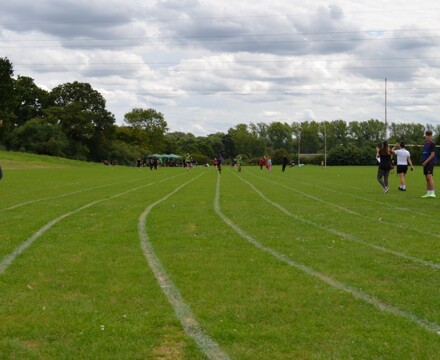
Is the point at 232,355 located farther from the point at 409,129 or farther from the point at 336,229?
the point at 409,129

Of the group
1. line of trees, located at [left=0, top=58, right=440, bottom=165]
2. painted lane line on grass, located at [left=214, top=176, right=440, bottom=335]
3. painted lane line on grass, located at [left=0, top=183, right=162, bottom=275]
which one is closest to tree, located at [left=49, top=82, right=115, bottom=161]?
line of trees, located at [left=0, top=58, right=440, bottom=165]

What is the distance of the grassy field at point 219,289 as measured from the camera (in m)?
4.49

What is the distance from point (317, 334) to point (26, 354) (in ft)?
7.41

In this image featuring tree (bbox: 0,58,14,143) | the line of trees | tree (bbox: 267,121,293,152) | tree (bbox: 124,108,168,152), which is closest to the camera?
tree (bbox: 0,58,14,143)

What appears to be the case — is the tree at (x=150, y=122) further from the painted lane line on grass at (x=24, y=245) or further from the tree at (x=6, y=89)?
the painted lane line on grass at (x=24, y=245)

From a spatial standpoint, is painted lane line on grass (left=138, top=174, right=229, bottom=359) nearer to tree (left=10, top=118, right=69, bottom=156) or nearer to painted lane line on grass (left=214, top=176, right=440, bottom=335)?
painted lane line on grass (left=214, top=176, right=440, bottom=335)

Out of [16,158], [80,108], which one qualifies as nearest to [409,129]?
[80,108]

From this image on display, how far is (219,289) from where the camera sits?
612cm

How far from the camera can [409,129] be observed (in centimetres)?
17538

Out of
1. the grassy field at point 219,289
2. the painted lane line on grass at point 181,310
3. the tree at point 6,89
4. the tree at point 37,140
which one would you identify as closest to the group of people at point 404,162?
the grassy field at point 219,289

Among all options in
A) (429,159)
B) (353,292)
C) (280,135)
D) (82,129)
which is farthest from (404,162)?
(280,135)

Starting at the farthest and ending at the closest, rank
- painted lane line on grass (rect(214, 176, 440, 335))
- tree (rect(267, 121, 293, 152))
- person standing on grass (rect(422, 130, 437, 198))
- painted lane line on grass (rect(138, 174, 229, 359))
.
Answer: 1. tree (rect(267, 121, 293, 152))
2. person standing on grass (rect(422, 130, 437, 198))
3. painted lane line on grass (rect(214, 176, 440, 335))
4. painted lane line on grass (rect(138, 174, 229, 359))

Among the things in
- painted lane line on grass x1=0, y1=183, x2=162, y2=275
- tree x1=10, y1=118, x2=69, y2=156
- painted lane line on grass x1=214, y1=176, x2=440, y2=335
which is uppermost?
tree x1=10, y1=118, x2=69, y2=156

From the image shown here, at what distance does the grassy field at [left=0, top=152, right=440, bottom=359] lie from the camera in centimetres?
449
